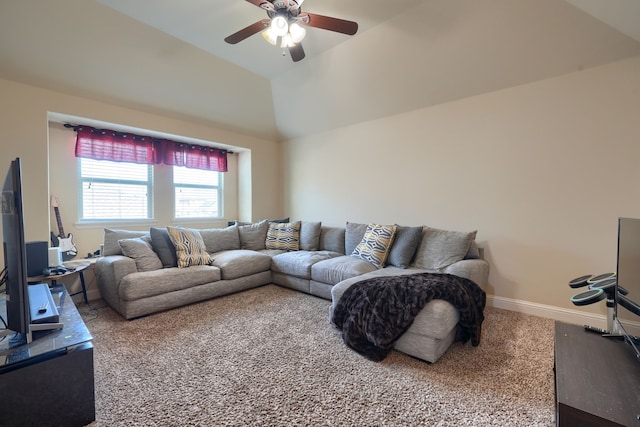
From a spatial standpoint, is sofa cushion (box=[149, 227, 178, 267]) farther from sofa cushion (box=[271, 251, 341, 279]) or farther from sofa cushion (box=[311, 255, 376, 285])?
sofa cushion (box=[311, 255, 376, 285])

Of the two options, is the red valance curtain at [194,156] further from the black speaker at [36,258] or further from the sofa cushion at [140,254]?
the black speaker at [36,258]

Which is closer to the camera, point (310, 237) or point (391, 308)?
point (391, 308)

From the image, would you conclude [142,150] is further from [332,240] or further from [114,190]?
[332,240]

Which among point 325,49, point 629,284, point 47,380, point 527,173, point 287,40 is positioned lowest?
point 47,380

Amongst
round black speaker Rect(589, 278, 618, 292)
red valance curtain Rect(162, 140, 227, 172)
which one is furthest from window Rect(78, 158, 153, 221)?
round black speaker Rect(589, 278, 618, 292)

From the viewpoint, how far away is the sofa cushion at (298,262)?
135 inches

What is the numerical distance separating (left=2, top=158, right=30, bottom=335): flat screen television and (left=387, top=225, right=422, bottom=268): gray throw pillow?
2.95 metres

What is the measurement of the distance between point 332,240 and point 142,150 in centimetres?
307

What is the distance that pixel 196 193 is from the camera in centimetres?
489

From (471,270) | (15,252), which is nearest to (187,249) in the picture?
(15,252)

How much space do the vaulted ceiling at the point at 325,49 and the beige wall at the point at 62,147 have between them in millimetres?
143

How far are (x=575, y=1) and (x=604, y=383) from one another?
96.7 inches

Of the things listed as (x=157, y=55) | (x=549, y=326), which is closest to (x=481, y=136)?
(x=549, y=326)

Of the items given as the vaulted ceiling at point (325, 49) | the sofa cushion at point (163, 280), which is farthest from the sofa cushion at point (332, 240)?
the vaulted ceiling at point (325, 49)
